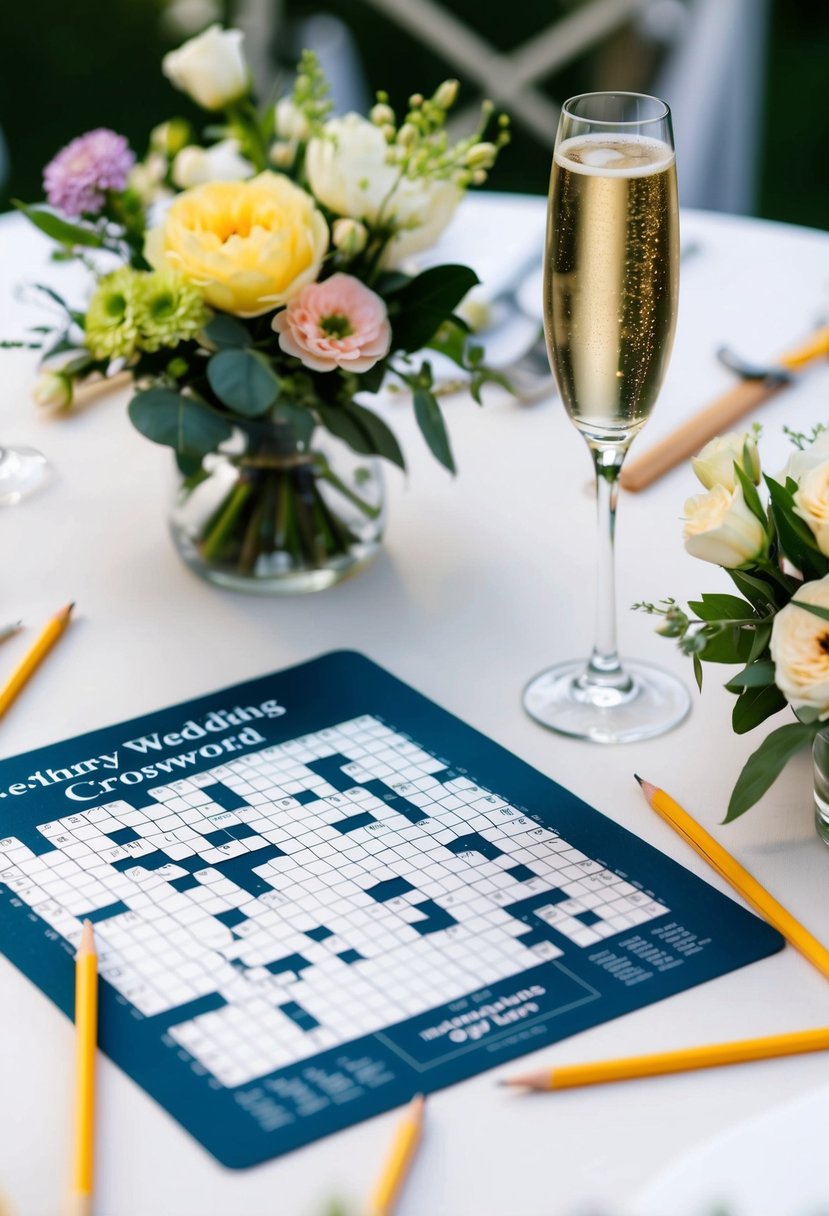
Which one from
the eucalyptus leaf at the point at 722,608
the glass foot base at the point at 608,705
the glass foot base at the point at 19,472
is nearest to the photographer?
the eucalyptus leaf at the point at 722,608

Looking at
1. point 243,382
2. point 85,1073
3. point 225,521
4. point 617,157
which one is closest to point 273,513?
point 225,521

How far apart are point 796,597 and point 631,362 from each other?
0.19m

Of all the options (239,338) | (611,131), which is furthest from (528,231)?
(611,131)

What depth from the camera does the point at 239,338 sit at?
1.02 metres

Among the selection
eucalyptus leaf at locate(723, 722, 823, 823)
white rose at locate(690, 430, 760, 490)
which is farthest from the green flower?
eucalyptus leaf at locate(723, 722, 823, 823)

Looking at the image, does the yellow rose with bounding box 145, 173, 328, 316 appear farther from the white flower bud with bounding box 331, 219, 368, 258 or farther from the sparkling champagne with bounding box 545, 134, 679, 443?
the sparkling champagne with bounding box 545, 134, 679, 443

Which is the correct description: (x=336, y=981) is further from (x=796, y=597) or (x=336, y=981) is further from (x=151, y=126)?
(x=151, y=126)

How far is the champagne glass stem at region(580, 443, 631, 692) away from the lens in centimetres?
95

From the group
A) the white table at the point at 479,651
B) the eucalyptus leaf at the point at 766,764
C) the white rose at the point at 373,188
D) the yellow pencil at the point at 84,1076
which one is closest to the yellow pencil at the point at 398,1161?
the white table at the point at 479,651

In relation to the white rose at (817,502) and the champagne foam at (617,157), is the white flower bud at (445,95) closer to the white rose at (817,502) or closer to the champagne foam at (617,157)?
the champagne foam at (617,157)

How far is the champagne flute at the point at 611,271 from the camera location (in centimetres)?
85

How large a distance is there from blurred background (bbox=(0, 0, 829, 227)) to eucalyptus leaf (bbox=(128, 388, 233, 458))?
83.1 inches

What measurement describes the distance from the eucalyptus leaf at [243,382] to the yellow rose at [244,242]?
4 cm

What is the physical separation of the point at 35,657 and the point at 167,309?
0.24m
